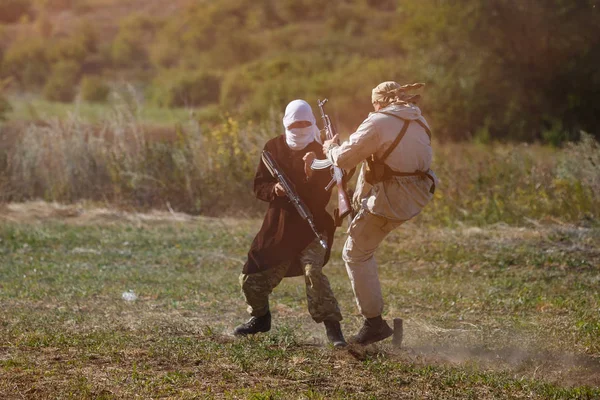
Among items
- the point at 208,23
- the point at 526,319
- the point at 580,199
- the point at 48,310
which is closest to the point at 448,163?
the point at 580,199

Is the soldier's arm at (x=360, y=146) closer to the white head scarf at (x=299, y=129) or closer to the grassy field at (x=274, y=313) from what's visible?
the white head scarf at (x=299, y=129)

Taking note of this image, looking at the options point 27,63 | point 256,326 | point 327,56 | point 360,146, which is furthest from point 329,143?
point 27,63

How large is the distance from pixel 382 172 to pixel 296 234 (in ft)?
2.81

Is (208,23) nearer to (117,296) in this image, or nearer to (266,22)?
(266,22)

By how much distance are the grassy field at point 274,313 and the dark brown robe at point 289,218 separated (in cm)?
62

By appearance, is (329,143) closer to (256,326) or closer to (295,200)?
(295,200)

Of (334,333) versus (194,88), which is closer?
(334,333)

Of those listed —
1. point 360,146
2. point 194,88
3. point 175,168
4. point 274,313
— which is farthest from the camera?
point 194,88

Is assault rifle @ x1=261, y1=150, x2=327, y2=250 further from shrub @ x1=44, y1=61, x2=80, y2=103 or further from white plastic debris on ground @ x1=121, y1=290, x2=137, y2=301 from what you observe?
shrub @ x1=44, y1=61, x2=80, y2=103

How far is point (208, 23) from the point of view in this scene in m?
56.2

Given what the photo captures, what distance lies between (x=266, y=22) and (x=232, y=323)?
54.8 m

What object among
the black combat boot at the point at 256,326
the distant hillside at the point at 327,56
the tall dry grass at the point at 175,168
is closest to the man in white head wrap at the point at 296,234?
the black combat boot at the point at 256,326

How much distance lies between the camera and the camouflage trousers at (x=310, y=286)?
7211 mm

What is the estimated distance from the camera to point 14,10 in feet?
216
